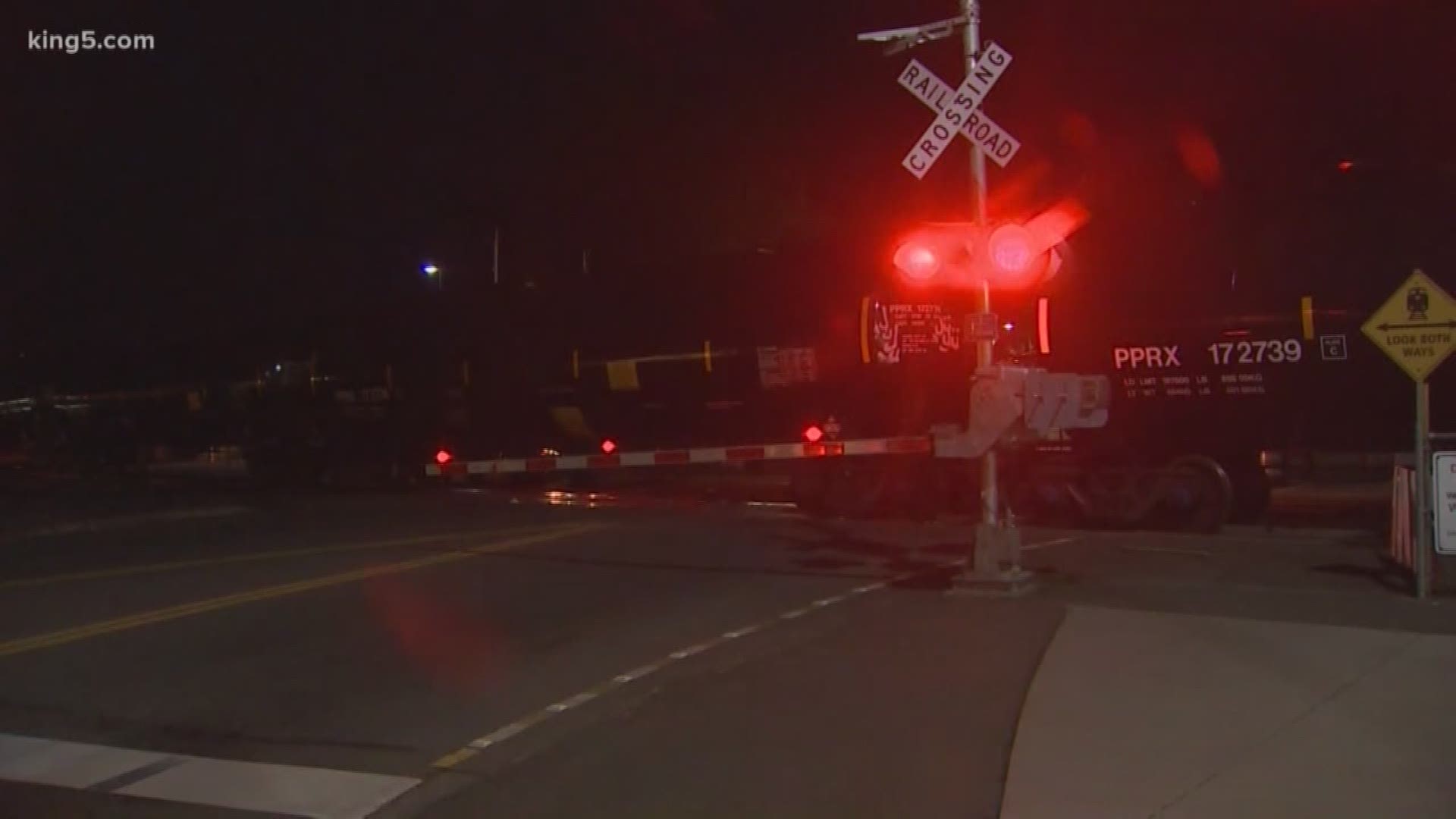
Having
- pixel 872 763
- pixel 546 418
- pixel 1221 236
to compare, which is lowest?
pixel 872 763

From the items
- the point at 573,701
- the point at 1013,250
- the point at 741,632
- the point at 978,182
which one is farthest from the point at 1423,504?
the point at 573,701

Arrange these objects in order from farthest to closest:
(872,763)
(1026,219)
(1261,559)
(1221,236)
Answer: (1221,236) < (1261,559) < (1026,219) < (872,763)

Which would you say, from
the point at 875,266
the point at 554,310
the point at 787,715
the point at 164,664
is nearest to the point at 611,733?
the point at 787,715

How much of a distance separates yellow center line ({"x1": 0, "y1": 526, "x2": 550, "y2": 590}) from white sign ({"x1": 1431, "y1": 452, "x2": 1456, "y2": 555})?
1004 centimetres

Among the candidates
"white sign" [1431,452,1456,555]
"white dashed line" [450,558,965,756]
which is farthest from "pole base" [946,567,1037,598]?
"white sign" [1431,452,1456,555]

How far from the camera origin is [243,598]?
37.7 ft

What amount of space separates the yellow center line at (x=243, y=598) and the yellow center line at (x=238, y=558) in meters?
0.91

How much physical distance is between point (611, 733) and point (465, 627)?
3.38 meters

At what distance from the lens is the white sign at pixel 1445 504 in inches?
393

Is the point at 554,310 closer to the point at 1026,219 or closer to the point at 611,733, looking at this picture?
the point at 1026,219

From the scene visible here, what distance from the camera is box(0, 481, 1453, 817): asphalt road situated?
6145 mm

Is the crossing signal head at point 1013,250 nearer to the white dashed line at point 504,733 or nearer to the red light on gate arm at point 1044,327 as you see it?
the white dashed line at point 504,733

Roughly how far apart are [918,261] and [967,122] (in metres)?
1.10

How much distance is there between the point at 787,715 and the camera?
7.00 metres
